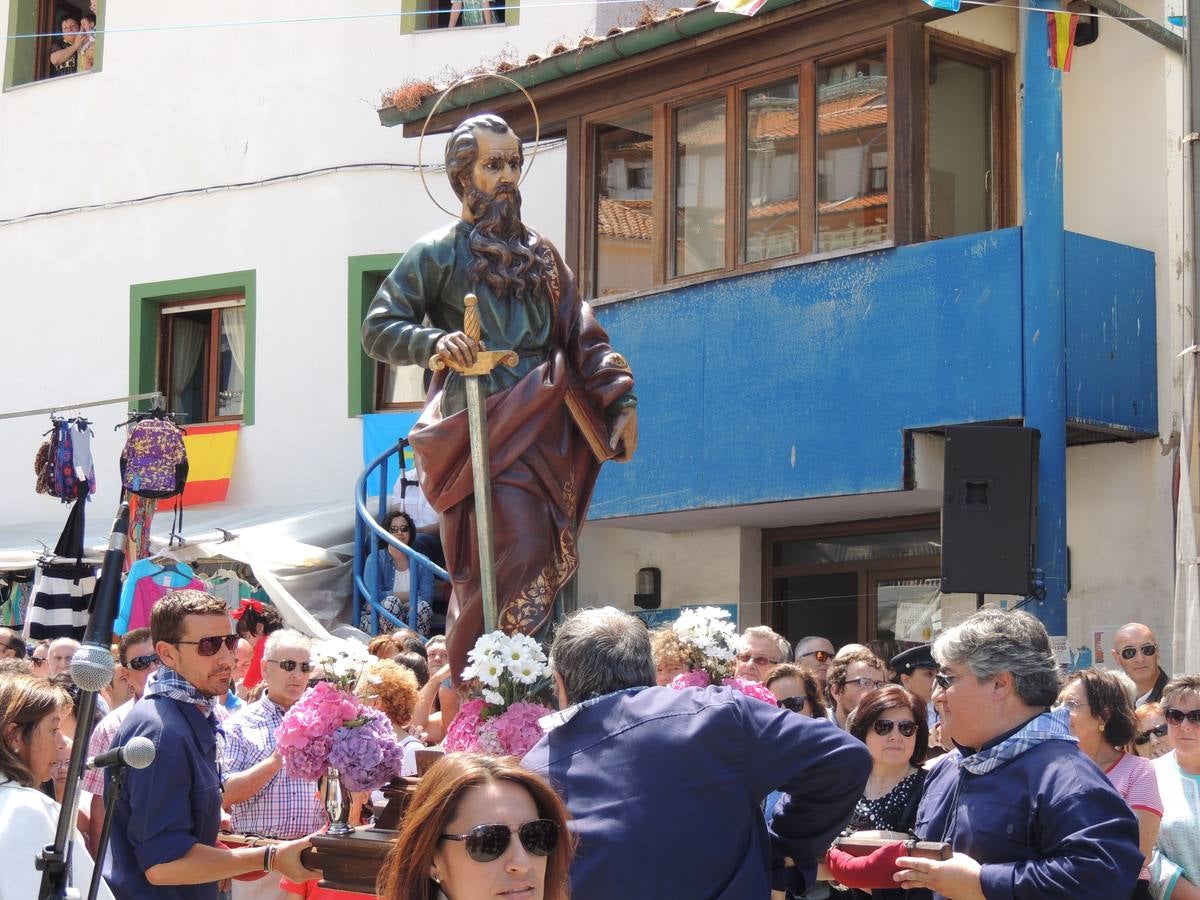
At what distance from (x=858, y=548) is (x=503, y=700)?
907cm

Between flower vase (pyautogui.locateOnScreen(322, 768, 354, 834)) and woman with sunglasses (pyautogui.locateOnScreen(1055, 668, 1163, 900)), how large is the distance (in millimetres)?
2259

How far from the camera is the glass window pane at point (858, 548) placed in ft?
45.5

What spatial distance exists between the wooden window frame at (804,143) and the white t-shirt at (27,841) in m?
9.05

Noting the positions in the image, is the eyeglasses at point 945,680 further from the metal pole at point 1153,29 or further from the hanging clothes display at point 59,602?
the hanging clothes display at point 59,602

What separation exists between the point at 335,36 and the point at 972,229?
24.0 feet

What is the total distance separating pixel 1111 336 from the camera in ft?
40.7

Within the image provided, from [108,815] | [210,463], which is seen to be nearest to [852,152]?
[210,463]

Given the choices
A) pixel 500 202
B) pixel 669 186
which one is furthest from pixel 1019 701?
pixel 669 186

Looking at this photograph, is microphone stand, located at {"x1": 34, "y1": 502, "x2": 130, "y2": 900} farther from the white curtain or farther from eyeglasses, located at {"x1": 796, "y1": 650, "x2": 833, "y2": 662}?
the white curtain

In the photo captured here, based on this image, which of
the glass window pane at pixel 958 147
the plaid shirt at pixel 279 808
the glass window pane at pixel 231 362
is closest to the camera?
the plaid shirt at pixel 279 808

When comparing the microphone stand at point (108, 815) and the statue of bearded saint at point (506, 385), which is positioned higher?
the statue of bearded saint at point (506, 385)

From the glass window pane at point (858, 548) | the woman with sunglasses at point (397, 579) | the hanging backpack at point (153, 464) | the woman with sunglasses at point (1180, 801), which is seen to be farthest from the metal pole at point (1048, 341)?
the hanging backpack at point (153, 464)

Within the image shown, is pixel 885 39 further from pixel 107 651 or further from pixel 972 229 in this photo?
pixel 107 651

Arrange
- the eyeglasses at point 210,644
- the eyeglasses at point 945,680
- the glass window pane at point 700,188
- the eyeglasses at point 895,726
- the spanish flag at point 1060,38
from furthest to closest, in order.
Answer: the glass window pane at point 700,188, the spanish flag at point 1060,38, the eyeglasses at point 895,726, the eyeglasses at point 210,644, the eyeglasses at point 945,680
